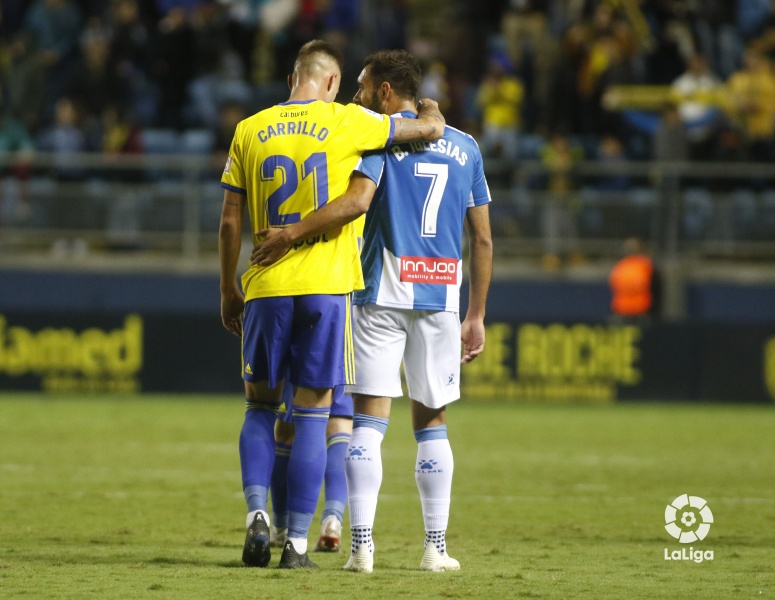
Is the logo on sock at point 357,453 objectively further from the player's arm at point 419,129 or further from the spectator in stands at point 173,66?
the spectator in stands at point 173,66

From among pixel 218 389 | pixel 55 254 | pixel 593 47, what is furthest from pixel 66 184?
pixel 593 47

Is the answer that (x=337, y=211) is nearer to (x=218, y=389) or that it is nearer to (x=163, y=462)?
(x=163, y=462)

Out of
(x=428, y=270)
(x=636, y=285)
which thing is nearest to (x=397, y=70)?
(x=428, y=270)

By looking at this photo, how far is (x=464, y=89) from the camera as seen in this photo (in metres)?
20.7

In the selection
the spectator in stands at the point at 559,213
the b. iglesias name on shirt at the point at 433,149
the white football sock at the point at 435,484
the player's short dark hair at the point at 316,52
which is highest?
the spectator in stands at the point at 559,213

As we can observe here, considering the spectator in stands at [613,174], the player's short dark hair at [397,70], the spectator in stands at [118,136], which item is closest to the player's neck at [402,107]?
the player's short dark hair at [397,70]

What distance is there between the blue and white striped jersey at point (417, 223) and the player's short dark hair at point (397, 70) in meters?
0.13

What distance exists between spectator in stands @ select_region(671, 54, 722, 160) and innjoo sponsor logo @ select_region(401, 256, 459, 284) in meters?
13.9

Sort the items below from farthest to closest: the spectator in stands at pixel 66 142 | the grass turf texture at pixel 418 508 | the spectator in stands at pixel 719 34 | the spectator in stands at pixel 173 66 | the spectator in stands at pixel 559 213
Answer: the spectator in stands at pixel 719 34
the spectator in stands at pixel 173 66
the spectator in stands at pixel 66 142
the spectator in stands at pixel 559 213
the grass turf texture at pixel 418 508

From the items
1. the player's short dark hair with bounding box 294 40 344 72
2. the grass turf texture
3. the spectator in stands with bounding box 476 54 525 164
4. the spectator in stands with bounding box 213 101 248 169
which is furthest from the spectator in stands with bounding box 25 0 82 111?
the player's short dark hair with bounding box 294 40 344 72

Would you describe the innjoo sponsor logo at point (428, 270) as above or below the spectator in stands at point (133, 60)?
below

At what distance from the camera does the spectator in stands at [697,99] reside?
19.8 m

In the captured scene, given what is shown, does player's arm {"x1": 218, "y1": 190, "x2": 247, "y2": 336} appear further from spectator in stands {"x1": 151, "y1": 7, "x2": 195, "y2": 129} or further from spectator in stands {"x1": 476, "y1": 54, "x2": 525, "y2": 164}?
spectator in stands {"x1": 151, "y1": 7, "x2": 195, "y2": 129}

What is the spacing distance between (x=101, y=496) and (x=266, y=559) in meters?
3.30
